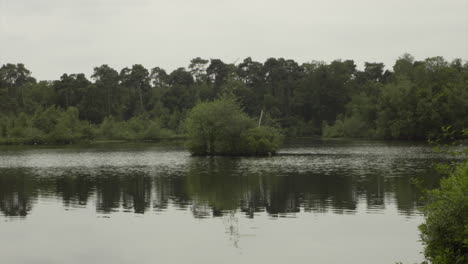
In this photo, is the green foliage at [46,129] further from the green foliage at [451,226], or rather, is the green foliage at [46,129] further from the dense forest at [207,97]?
the green foliage at [451,226]

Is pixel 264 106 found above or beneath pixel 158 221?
above

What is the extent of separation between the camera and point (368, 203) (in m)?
24.3

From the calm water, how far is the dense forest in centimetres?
5756

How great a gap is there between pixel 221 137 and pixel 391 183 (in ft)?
93.4

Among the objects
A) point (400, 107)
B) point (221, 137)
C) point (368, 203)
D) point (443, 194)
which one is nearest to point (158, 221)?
point (368, 203)

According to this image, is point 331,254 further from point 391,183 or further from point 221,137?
point 221,137

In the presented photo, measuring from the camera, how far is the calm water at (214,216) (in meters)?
16.2

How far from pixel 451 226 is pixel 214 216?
12873 millimetres

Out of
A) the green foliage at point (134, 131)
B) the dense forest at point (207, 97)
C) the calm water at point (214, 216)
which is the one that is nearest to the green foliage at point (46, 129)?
the dense forest at point (207, 97)

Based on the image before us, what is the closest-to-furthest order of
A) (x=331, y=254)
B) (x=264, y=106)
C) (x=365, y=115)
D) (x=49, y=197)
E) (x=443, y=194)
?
(x=443, y=194), (x=331, y=254), (x=49, y=197), (x=365, y=115), (x=264, y=106)

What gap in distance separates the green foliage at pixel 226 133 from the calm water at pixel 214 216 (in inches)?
612

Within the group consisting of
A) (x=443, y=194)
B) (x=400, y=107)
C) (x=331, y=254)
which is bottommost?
(x=331, y=254)

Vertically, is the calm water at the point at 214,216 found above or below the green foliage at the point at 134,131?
below

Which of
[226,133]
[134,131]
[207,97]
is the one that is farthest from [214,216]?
[207,97]
